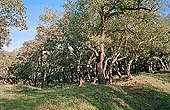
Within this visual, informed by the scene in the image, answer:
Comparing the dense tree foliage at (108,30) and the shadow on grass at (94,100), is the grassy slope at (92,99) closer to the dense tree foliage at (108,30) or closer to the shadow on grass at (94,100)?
the shadow on grass at (94,100)

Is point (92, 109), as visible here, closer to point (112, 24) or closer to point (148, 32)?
point (112, 24)

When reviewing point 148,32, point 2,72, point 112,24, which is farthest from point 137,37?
point 2,72

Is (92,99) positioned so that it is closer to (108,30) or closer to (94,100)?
(94,100)

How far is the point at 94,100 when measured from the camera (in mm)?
16734

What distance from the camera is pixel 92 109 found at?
48.4 feet

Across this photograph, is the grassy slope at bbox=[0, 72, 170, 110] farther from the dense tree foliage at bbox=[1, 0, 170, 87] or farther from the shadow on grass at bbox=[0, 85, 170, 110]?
the dense tree foliage at bbox=[1, 0, 170, 87]

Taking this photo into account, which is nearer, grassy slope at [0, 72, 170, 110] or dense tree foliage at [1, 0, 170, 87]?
grassy slope at [0, 72, 170, 110]

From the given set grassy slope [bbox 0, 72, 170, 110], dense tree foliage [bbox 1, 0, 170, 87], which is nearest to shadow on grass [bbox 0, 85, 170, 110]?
grassy slope [bbox 0, 72, 170, 110]

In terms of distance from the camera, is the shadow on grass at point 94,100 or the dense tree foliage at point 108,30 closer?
the shadow on grass at point 94,100

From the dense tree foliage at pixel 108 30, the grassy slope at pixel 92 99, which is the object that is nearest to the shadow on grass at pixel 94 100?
the grassy slope at pixel 92 99

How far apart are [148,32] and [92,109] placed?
20.7 meters

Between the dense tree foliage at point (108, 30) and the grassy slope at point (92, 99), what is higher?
the dense tree foliage at point (108, 30)

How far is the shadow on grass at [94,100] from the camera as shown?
13.5m

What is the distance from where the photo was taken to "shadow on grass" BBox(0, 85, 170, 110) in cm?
1352
